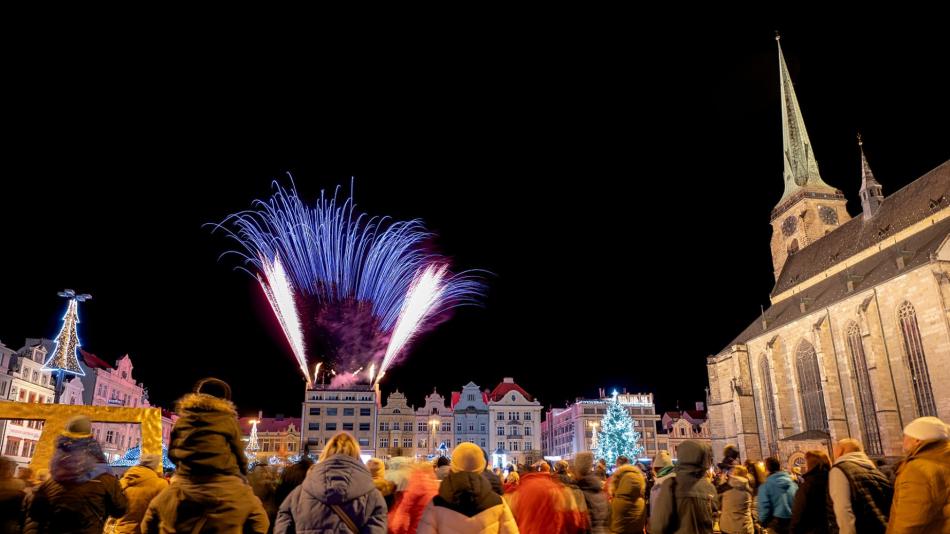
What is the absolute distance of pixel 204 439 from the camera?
3461 mm

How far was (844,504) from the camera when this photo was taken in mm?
5148

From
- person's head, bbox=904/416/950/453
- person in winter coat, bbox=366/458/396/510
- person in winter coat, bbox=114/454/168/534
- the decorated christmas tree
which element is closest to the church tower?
the decorated christmas tree

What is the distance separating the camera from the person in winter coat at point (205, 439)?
11.2ft

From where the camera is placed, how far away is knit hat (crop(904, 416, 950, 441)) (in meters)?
4.28

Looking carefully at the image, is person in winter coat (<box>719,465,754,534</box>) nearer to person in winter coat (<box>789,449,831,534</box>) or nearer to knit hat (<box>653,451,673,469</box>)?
knit hat (<box>653,451,673,469</box>)

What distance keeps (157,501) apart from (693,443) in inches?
167

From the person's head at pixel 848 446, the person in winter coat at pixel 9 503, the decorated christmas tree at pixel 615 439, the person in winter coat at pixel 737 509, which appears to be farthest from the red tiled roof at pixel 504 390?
the person in winter coat at pixel 9 503

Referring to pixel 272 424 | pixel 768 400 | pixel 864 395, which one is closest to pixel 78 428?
pixel 864 395

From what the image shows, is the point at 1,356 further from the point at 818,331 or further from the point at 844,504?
the point at 818,331

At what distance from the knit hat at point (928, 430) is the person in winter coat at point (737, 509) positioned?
3058 mm

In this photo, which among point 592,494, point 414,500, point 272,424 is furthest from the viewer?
point 272,424

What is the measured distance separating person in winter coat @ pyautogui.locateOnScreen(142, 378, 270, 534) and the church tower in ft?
199

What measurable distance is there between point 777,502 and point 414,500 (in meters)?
4.56

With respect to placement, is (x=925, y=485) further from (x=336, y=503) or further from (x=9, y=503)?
(x=9, y=503)
